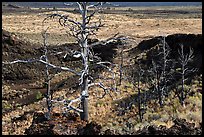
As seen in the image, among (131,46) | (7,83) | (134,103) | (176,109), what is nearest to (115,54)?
(131,46)

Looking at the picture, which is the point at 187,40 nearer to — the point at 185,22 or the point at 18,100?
the point at 18,100

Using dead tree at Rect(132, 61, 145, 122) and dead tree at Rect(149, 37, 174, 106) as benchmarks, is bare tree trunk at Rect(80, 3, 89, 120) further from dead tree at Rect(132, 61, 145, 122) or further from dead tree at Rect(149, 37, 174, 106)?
dead tree at Rect(149, 37, 174, 106)

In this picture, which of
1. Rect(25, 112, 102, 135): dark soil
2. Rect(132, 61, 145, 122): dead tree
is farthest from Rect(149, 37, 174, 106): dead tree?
Rect(25, 112, 102, 135): dark soil

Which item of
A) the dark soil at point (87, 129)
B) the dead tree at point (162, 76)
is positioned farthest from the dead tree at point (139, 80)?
the dark soil at point (87, 129)

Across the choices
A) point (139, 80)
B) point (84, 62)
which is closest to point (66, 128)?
point (84, 62)

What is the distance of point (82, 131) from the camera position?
1366 centimetres

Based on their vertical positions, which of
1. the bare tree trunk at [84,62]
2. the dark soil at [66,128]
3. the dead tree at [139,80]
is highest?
the bare tree trunk at [84,62]

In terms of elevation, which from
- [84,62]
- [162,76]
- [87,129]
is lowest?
[162,76]

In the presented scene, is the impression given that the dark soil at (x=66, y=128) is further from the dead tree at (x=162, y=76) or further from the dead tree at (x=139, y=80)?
the dead tree at (x=162, y=76)

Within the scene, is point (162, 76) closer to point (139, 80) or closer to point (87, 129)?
point (139, 80)

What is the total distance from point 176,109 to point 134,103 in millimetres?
4936

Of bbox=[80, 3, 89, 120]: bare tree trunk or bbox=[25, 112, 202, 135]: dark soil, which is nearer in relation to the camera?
bbox=[25, 112, 202, 135]: dark soil

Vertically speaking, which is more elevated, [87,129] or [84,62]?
[84,62]

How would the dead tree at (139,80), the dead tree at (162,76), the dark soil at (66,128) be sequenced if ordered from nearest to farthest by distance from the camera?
the dark soil at (66,128) → the dead tree at (139,80) → the dead tree at (162,76)
